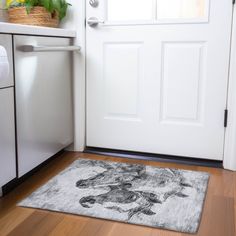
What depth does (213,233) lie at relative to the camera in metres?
1.25

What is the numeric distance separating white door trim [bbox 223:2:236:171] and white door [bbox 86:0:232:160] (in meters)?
0.03

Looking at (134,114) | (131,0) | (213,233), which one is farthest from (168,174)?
(131,0)

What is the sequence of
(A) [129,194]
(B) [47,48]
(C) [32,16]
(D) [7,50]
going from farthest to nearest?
(C) [32,16] < (B) [47,48] < (A) [129,194] < (D) [7,50]

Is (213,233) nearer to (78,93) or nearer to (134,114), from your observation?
(134,114)

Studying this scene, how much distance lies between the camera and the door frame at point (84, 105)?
182 centimetres

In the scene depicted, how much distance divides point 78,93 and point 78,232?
3.30 ft

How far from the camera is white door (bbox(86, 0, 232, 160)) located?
185cm

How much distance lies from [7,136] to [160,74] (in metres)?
0.92

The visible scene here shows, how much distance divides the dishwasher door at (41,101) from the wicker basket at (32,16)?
12cm

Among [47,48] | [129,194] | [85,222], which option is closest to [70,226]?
[85,222]

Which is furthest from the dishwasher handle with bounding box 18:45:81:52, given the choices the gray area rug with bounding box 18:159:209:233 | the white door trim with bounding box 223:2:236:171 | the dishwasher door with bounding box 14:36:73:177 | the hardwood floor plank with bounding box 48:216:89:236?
the white door trim with bounding box 223:2:236:171

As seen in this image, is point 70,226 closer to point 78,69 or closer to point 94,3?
point 78,69

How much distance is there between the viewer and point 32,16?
1.83m

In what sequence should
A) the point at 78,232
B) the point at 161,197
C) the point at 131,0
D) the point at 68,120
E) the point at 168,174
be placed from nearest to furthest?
the point at 78,232
the point at 161,197
the point at 168,174
the point at 131,0
the point at 68,120
